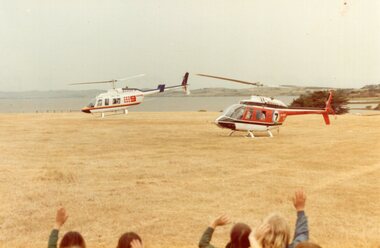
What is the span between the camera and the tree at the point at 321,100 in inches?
1201

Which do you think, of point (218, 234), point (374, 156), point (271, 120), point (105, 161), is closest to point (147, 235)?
point (218, 234)

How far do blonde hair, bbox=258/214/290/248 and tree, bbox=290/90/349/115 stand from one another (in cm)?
2632

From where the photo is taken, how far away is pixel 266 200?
8.35 meters

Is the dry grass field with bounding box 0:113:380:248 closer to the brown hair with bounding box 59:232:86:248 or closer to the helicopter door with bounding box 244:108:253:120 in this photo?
the helicopter door with bounding box 244:108:253:120

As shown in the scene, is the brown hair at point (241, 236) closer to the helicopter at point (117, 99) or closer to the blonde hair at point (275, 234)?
the blonde hair at point (275, 234)

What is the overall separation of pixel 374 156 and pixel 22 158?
10.1 metres

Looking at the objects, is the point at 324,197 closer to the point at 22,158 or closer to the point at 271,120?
the point at 22,158

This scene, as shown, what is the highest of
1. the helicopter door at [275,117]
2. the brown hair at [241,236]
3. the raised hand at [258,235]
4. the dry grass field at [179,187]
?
the raised hand at [258,235]

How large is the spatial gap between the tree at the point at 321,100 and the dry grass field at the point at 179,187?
14.3 meters

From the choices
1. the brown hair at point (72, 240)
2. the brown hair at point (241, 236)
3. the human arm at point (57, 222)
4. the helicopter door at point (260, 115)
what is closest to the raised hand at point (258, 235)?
the brown hair at point (241, 236)

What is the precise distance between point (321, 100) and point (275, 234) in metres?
28.4

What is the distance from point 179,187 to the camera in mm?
9367

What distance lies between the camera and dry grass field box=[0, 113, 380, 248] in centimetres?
685

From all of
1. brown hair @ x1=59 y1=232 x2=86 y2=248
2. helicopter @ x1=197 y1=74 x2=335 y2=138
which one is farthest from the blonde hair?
helicopter @ x1=197 y1=74 x2=335 y2=138
